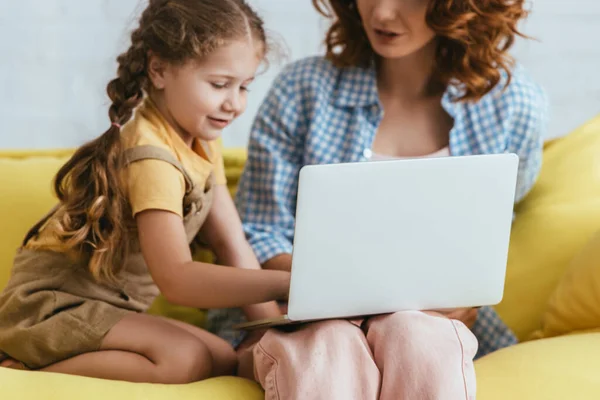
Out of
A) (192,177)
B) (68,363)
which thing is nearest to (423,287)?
(192,177)

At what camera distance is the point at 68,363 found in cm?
113

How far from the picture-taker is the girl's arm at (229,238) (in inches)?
51.2

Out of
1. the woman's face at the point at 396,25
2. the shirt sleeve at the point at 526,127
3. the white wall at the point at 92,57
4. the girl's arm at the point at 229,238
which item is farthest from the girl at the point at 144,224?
the white wall at the point at 92,57

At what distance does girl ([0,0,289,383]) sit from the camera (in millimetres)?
1087

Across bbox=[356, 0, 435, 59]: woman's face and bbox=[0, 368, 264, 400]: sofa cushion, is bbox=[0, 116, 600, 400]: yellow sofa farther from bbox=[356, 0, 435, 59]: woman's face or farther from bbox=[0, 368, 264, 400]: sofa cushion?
bbox=[356, 0, 435, 59]: woman's face

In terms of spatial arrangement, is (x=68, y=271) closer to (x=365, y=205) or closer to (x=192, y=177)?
(x=192, y=177)

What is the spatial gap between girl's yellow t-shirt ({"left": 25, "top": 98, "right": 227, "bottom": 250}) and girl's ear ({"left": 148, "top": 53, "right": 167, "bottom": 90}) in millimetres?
37

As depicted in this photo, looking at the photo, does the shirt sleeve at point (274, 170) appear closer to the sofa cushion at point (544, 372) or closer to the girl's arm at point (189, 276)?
the girl's arm at point (189, 276)

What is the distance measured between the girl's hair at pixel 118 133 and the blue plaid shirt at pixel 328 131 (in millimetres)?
285

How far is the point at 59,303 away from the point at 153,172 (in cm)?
23

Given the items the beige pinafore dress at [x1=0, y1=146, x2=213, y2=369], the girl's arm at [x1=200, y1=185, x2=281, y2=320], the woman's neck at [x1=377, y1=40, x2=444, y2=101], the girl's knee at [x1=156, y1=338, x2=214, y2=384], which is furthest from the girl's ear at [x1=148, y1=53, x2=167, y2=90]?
the woman's neck at [x1=377, y1=40, x2=444, y2=101]

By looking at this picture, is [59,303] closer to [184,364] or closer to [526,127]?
[184,364]

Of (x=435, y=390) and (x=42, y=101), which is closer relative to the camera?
(x=435, y=390)

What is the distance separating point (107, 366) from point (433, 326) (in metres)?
0.44
